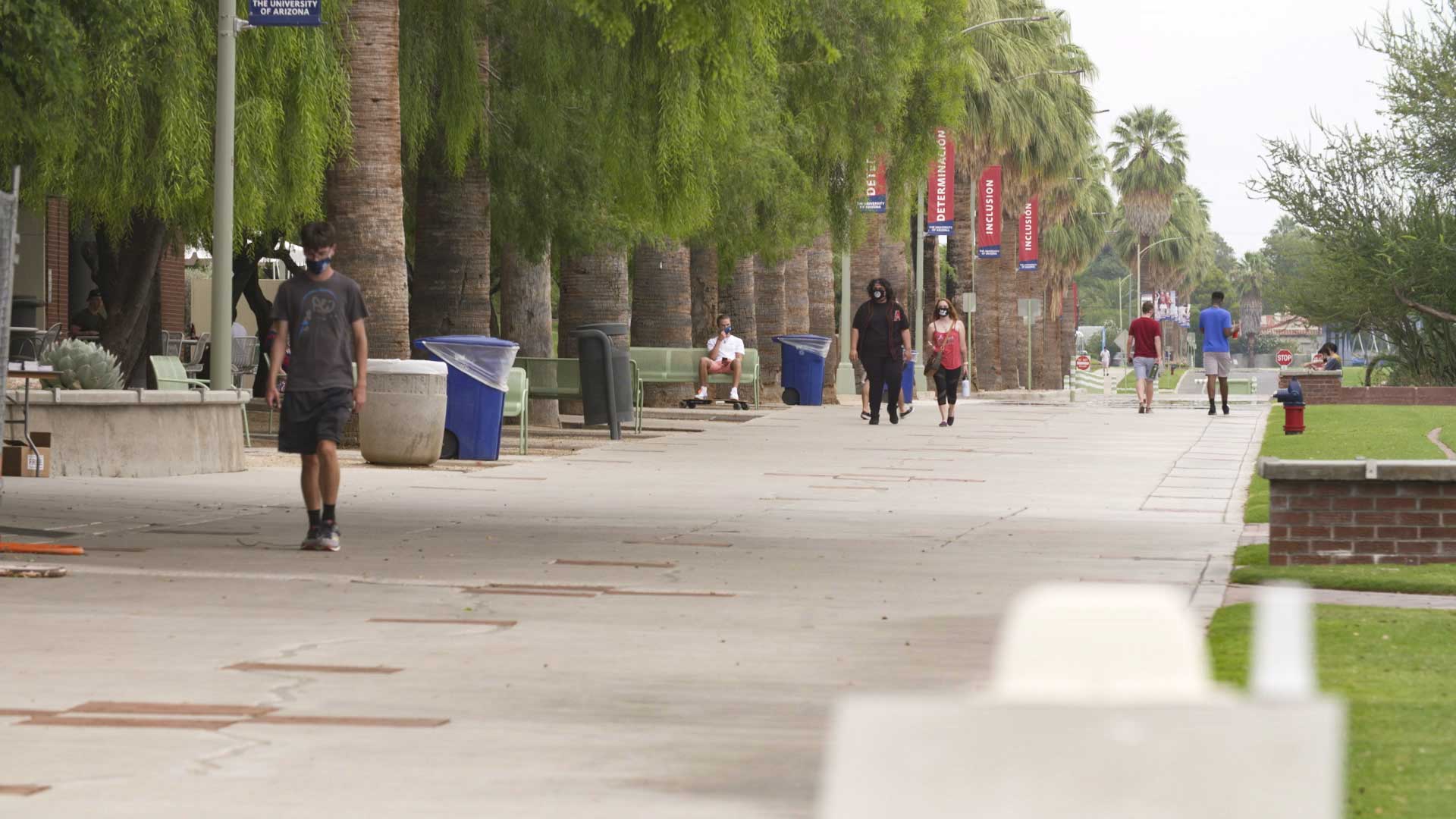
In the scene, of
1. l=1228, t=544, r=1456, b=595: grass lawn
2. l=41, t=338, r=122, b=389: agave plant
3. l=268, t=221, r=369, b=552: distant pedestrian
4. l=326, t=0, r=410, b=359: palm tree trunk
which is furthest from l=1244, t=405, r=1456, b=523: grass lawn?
l=41, t=338, r=122, b=389: agave plant

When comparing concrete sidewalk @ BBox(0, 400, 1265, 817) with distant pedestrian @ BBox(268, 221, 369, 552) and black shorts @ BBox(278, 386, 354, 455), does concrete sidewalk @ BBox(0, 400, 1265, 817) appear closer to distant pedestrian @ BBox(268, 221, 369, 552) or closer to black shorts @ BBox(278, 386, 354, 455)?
distant pedestrian @ BBox(268, 221, 369, 552)

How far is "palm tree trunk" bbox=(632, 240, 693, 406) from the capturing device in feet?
104

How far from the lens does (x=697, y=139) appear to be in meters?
16.8

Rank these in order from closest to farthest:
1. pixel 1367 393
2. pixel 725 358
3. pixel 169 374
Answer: pixel 169 374, pixel 725 358, pixel 1367 393

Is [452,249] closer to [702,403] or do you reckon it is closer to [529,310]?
[529,310]

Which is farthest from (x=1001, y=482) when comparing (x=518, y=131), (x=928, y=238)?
(x=928, y=238)

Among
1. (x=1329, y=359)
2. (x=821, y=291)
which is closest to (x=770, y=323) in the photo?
(x=821, y=291)

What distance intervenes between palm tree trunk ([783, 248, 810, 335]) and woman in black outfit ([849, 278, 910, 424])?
11497mm

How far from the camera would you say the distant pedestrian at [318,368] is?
11.7m

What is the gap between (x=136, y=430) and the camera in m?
17.1

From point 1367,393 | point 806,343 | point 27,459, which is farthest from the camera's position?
point 1367,393

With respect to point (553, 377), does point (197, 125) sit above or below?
above

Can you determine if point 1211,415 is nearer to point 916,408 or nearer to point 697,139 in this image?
point 916,408

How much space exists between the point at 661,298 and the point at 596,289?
177 inches
